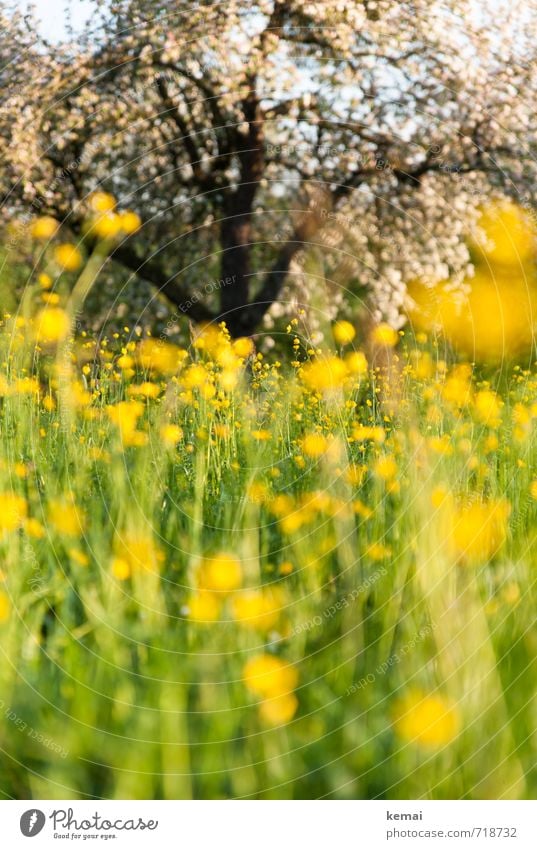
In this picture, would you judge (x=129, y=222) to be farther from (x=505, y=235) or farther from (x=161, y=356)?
(x=505, y=235)

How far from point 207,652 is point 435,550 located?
0.63 metres

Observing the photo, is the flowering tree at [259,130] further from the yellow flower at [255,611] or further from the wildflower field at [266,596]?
the yellow flower at [255,611]

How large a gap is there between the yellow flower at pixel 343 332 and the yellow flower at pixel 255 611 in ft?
6.19

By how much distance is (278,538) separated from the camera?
252 centimetres

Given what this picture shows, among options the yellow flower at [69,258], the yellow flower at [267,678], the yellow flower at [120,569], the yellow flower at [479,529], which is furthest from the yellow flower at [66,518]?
the yellow flower at [69,258]

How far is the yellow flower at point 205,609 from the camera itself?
1.90 m

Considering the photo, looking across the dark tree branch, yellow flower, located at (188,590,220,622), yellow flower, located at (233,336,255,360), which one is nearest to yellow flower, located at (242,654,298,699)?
yellow flower, located at (188,590,220,622)

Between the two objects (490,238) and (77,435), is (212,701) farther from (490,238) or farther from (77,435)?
(490,238)

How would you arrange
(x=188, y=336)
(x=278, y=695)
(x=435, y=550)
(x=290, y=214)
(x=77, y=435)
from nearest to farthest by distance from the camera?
(x=278, y=695), (x=435, y=550), (x=77, y=435), (x=290, y=214), (x=188, y=336)

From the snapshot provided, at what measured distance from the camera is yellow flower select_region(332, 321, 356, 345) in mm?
3682

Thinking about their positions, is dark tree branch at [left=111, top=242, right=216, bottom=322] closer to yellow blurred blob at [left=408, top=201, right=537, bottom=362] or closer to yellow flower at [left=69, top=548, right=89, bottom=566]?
yellow blurred blob at [left=408, top=201, right=537, bottom=362]

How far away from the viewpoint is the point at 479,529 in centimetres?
222

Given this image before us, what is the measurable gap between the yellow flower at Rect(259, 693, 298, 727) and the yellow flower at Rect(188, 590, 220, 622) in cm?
27
